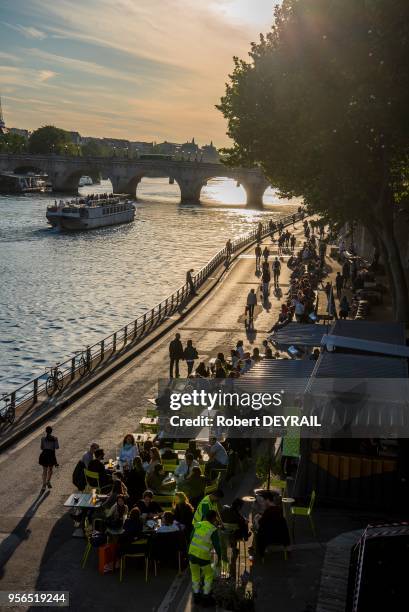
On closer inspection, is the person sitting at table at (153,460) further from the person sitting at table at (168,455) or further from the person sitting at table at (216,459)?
the person sitting at table at (216,459)

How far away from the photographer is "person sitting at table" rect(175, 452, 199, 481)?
15093 mm

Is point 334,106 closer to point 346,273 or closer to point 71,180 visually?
point 346,273

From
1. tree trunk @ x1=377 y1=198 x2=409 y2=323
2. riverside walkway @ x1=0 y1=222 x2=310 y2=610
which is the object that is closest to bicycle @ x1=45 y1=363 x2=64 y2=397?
riverside walkway @ x1=0 y1=222 x2=310 y2=610

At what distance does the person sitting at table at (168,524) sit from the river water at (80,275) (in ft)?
71.7

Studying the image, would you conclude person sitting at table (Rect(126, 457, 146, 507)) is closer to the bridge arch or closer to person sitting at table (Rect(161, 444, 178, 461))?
person sitting at table (Rect(161, 444, 178, 461))

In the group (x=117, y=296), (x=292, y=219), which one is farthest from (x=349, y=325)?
(x=292, y=219)

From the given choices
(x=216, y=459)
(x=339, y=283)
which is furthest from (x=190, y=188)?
(x=216, y=459)

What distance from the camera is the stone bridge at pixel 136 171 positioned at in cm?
14888

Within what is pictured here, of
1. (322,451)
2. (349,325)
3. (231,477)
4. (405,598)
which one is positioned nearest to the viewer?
(405,598)

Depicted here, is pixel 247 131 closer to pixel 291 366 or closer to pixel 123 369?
pixel 123 369

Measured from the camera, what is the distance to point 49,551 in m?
13.5

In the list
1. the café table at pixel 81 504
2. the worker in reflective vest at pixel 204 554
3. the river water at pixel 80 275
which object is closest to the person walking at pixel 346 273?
the river water at pixel 80 275

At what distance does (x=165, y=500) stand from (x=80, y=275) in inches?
1985

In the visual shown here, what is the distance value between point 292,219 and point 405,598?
93.5m
